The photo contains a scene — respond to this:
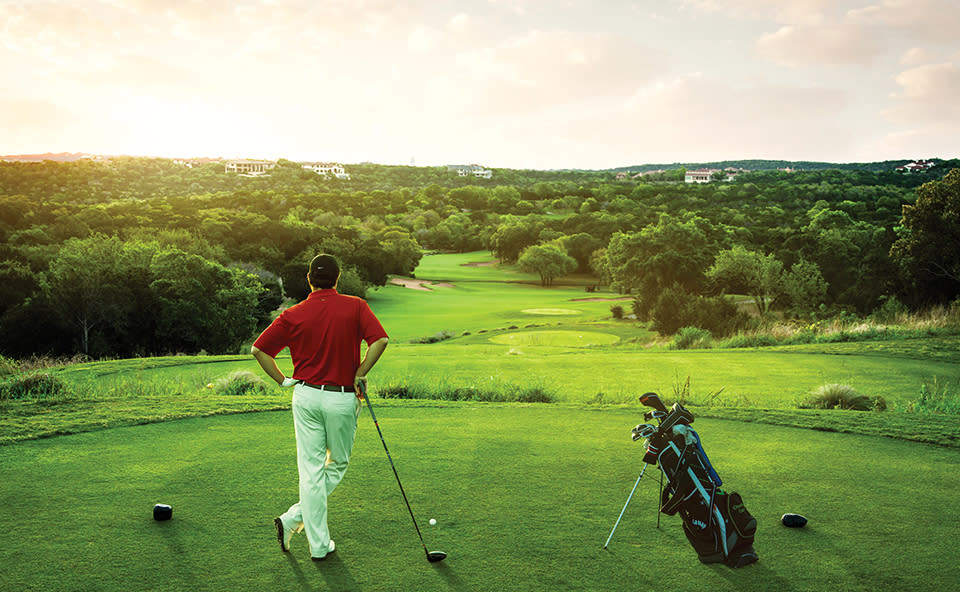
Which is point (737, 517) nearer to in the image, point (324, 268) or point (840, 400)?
point (324, 268)

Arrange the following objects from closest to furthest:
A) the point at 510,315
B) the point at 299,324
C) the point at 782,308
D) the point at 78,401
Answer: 1. the point at 299,324
2. the point at 78,401
3. the point at 782,308
4. the point at 510,315

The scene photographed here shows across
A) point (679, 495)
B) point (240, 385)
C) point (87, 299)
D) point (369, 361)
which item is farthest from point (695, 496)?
point (87, 299)

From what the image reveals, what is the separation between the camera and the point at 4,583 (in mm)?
4219

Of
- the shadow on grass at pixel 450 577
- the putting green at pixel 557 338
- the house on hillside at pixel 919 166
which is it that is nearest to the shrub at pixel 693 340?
the putting green at pixel 557 338

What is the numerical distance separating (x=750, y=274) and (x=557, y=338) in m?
26.1

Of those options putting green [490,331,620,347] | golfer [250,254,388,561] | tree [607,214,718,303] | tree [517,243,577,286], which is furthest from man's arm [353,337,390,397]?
tree [517,243,577,286]

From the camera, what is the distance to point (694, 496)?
490cm

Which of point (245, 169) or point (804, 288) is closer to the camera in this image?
point (804, 288)

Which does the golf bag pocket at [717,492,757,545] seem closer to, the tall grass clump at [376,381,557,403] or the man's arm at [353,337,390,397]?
the man's arm at [353,337,390,397]

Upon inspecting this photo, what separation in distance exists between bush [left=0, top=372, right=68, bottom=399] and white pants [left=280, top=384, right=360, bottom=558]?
A: 24.7ft

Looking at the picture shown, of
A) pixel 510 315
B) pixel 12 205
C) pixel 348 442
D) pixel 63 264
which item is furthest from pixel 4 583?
pixel 12 205

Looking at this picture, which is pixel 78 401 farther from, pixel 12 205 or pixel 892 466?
pixel 12 205

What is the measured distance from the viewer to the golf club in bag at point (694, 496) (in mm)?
4773

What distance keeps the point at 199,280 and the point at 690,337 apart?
28.3 meters
